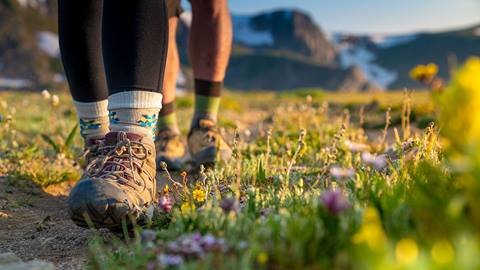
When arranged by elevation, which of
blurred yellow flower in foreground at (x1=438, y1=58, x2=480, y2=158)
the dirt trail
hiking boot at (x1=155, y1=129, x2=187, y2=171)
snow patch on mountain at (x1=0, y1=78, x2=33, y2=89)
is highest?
blurred yellow flower in foreground at (x1=438, y1=58, x2=480, y2=158)

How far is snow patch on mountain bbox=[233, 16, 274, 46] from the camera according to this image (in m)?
164

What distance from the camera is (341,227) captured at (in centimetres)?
133

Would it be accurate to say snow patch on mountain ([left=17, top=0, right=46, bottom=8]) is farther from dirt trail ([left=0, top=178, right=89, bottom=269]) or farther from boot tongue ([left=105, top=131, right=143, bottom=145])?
boot tongue ([left=105, top=131, right=143, bottom=145])

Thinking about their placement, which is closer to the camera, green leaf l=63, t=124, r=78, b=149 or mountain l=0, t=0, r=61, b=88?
green leaf l=63, t=124, r=78, b=149

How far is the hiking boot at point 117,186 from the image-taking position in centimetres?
198

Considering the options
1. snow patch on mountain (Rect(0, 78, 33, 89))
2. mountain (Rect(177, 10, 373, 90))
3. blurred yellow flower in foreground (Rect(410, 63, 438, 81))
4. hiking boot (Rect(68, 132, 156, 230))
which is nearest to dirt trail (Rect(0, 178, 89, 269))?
hiking boot (Rect(68, 132, 156, 230))

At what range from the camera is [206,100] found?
369cm

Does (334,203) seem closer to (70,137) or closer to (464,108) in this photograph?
(464,108)

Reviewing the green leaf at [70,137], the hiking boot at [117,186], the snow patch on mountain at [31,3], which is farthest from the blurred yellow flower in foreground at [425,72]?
the snow patch on mountain at [31,3]

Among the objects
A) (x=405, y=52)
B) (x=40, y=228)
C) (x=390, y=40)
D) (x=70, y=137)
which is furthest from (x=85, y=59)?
(x=390, y=40)

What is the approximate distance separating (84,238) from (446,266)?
170cm

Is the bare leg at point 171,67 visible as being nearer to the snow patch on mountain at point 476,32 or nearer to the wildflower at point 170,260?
the wildflower at point 170,260

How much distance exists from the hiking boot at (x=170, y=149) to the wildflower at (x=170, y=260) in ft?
7.64

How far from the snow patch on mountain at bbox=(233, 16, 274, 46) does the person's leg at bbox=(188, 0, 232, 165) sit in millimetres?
159936
